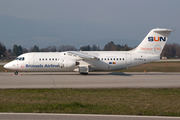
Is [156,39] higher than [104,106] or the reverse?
higher

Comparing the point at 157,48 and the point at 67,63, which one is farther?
the point at 157,48

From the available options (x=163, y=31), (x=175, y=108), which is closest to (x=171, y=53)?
(x=163, y=31)

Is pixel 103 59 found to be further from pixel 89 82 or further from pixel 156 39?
pixel 89 82

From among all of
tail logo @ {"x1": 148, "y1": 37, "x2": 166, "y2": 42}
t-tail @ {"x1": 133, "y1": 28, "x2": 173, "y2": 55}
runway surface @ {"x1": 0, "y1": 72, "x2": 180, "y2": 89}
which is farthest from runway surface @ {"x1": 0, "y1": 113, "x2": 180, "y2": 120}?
tail logo @ {"x1": 148, "y1": 37, "x2": 166, "y2": 42}

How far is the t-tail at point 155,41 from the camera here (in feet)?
100

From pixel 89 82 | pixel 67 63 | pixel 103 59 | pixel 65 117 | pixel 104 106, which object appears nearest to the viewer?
pixel 65 117

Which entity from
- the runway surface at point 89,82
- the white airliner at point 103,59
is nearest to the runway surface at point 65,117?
the runway surface at point 89,82

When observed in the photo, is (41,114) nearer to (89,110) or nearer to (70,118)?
(70,118)

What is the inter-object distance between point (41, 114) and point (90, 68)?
2173 cm

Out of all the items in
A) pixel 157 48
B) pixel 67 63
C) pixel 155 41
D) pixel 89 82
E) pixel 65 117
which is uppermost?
pixel 155 41

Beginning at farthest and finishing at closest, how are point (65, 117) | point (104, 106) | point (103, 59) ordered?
point (103, 59), point (104, 106), point (65, 117)

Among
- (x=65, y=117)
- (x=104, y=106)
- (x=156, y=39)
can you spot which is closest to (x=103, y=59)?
(x=156, y=39)

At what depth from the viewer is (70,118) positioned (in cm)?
849

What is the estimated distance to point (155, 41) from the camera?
30.7 m
